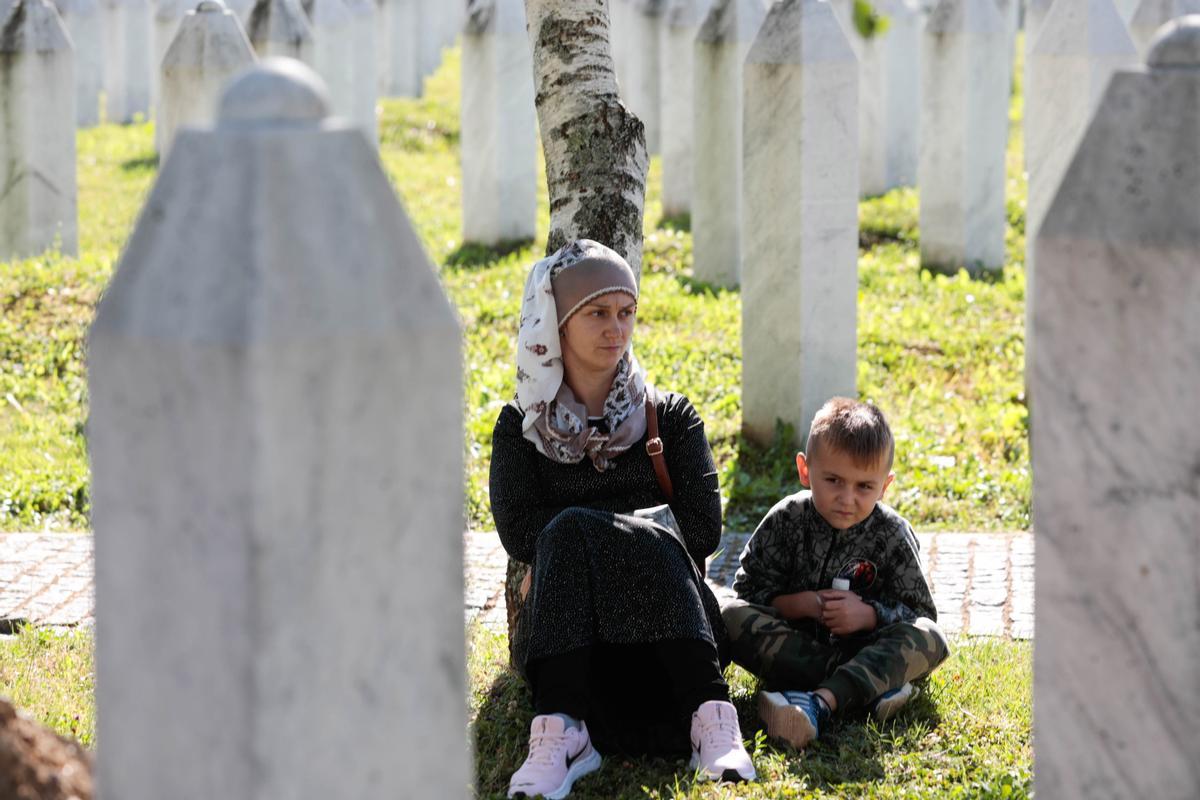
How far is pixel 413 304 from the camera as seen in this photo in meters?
2.58

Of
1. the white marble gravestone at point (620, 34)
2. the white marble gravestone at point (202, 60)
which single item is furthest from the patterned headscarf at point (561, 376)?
the white marble gravestone at point (620, 34)

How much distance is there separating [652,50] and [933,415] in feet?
27.0

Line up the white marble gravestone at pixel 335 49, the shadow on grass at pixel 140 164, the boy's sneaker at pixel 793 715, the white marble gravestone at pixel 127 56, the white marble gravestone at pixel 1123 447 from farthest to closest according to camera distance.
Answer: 1. the white marble gravestone at pixel 127 56
2. the shadow on grass at pixel 140 164
3. the white marble gravestone at pixel 335 49
4. the boy's sneaker at pixel 793 715
5. the white marble gravestone at pixel 1123 447

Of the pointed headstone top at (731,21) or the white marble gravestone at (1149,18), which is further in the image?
the pointed headstone top at (731,21)

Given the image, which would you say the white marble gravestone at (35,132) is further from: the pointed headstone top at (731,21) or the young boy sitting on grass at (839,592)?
the young boy sitting on grass at (839,592)

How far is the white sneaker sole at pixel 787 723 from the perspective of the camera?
15.3 feet

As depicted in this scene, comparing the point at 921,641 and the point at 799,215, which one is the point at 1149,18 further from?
the point at 921,641

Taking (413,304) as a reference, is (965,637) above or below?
below

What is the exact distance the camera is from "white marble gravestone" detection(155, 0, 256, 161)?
340 inches

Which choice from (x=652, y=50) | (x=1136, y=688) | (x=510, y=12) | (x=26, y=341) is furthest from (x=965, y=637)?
(x=652, y=50)

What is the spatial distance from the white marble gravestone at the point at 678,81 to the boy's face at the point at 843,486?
8.98 meters

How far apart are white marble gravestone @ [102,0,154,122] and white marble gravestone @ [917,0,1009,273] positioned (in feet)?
39.7

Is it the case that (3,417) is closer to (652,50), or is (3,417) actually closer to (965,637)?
(965,637)

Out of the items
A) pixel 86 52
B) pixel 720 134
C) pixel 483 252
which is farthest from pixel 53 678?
pixel 86 52
